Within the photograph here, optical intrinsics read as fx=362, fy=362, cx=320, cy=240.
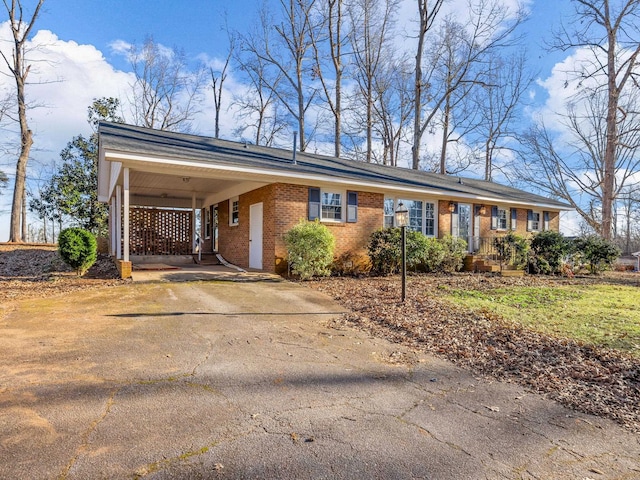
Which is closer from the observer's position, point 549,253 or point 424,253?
point 424,253

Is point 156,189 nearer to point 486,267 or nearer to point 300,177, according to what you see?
point 300,177

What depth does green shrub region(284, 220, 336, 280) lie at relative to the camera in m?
9.57

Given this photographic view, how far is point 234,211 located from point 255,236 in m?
2.27

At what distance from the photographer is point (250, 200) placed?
12.1m

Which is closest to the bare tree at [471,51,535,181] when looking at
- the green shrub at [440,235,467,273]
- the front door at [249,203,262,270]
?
the green shrub at [440,235,467,273]

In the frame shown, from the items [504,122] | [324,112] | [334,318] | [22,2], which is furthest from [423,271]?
[22,2]

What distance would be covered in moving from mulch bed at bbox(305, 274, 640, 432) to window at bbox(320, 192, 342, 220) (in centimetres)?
434

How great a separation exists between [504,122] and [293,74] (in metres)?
15.9

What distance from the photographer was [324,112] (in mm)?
24656

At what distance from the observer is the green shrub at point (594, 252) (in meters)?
13.9

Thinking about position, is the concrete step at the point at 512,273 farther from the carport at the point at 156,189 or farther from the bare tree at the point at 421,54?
the bare tree at the point at 421,54

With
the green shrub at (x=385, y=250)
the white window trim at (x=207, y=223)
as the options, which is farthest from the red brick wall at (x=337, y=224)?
the white window trim at (x=207, y=223)

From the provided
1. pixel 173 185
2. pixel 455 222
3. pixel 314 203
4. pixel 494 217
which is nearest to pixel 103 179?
pixel 173 185

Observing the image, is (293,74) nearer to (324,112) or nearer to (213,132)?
(324,112)
